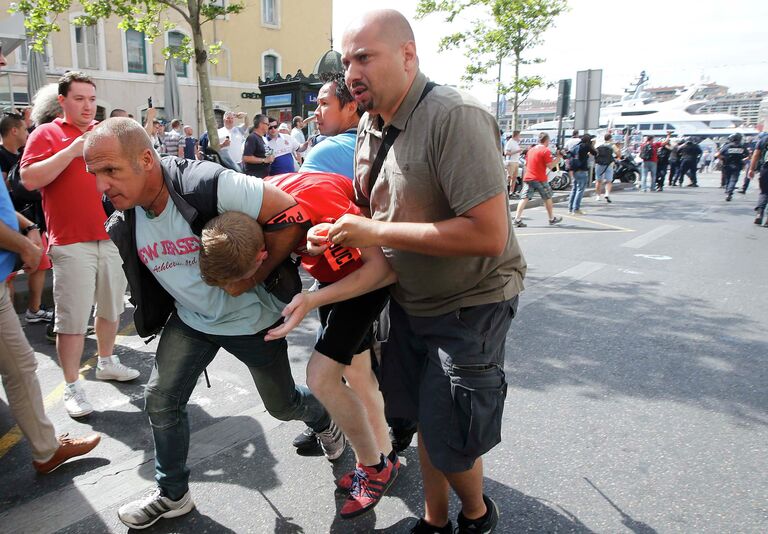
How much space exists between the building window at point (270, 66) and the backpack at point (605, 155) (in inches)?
813

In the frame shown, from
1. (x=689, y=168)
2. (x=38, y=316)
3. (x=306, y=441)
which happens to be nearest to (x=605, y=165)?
(x=689, y=168)

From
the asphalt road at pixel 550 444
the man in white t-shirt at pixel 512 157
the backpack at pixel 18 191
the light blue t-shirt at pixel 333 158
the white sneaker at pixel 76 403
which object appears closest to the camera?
the asphalt road at pixel 550 444

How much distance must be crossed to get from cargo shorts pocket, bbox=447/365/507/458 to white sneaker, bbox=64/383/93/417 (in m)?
2.46

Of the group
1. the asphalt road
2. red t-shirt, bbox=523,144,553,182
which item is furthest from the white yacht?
the asphalt road

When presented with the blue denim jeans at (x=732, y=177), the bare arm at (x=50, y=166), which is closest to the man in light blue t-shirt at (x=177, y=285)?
the bare arm at (x=50, y=166)

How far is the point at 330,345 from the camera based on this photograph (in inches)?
88.4

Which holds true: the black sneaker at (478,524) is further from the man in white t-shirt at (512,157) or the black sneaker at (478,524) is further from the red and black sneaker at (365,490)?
the man in white t-shirt at (512,157)

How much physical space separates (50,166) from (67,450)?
5.08ft

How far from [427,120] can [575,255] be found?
264 inches

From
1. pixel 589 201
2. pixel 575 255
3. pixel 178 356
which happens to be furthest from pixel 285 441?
pixel 589 201

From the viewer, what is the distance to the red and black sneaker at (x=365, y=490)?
2.35 meters

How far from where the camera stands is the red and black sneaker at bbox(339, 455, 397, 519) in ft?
7.71

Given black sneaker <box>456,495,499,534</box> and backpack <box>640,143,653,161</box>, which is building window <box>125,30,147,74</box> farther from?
black sneaker <box>456,495,499,534</box>

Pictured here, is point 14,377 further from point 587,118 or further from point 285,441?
point 587,118
